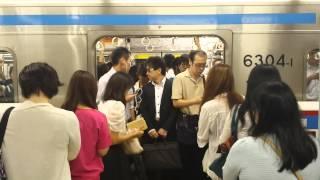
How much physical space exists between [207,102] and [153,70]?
1472mm

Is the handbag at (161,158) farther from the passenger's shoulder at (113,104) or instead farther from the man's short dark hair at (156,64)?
the passenger's shoulder at (113,104)

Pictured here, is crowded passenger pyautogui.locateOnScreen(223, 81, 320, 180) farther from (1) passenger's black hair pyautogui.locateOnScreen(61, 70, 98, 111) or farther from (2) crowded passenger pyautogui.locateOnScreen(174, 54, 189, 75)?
(2) crowded passenger pyautogui.locateOnScreen(174, 54, 189, 75)

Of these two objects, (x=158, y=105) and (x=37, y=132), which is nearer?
(x=37, y=132)

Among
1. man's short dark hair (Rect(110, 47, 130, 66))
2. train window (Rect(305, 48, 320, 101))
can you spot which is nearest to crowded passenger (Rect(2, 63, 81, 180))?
man's short dark hair (Rect(110, 47, 130, 66))

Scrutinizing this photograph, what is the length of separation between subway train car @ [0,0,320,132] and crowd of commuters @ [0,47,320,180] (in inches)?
13.0

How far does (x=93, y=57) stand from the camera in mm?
4895

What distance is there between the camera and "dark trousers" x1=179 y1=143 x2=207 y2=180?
16.5ft

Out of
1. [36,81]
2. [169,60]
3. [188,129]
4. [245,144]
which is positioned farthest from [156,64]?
[245,144]

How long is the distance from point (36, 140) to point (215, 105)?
1.58 m

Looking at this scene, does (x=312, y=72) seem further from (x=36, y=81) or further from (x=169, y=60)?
(x=36, y=81)

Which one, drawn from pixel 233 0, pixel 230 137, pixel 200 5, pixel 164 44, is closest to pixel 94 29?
pixel 200 5

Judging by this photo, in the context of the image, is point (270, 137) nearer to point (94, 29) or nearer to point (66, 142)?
point (66, 142)

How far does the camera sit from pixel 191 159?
5055 mm

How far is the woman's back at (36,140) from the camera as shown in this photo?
2.82m
